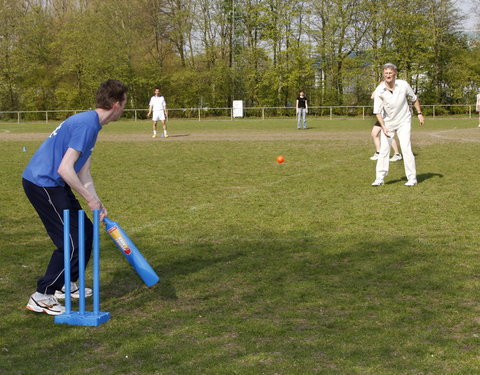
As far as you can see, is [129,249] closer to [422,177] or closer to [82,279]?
A: [82,279]

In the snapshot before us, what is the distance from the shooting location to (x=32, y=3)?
6856cm

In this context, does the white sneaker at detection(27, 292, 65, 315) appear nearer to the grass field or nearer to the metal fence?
the grass field

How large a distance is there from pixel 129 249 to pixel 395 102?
24.0 feet

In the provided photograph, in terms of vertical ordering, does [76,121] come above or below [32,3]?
below

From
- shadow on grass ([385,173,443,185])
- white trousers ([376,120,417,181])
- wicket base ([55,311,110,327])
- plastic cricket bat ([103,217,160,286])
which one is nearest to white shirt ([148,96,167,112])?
shadow on grass ([385,173,443,185])

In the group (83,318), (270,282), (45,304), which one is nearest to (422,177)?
(270,282)

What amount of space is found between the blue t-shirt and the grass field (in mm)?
1068

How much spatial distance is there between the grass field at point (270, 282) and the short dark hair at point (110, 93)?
62.9 inches

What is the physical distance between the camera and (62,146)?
5227 mm

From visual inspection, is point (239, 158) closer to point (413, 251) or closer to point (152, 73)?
point (413, 251)

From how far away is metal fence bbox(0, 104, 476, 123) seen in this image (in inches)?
1999

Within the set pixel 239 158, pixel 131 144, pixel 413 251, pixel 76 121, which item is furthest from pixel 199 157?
pixel 76 121

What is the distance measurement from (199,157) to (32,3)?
56.2 m

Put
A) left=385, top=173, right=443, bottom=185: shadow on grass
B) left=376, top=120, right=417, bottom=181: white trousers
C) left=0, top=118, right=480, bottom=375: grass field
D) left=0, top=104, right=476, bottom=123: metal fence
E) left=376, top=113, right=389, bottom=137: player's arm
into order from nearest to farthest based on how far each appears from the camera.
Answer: left=0, top=118, right=480, bottom=375: grass field, left=376, top=113, right=389, bottom=137: player's arm, left=376, top=120, right=417, bottom=181: white trousers, left=385, top=173, right=443, bottom=185: shadow on grass, left=0, top=104, right=476, bottom=123: metal fence
